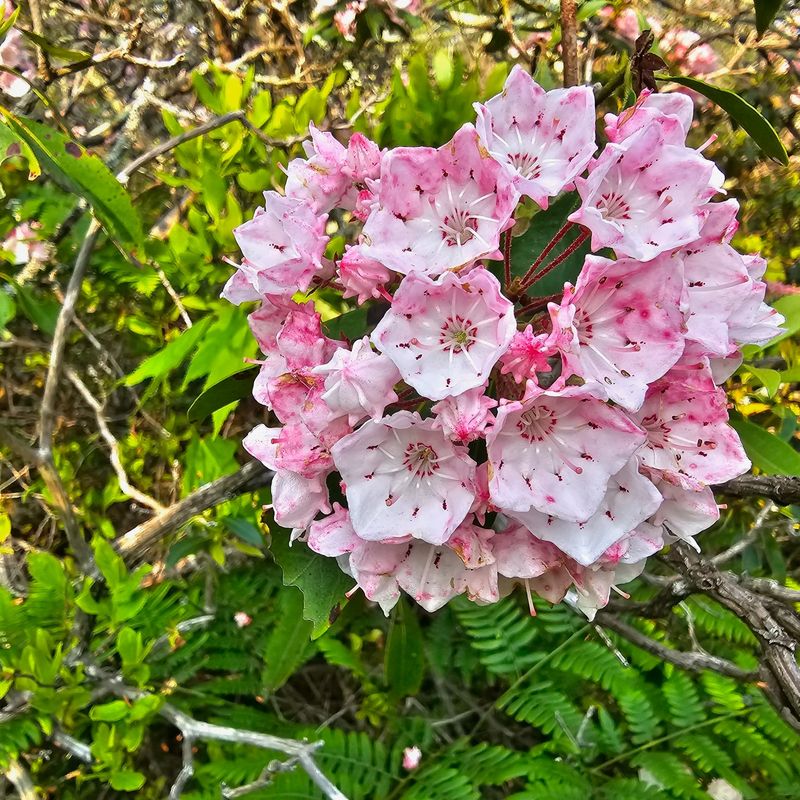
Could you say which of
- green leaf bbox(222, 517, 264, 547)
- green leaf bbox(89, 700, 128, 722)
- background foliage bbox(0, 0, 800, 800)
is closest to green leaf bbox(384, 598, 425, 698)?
A: background foliage bbox(0, 0, 800, 800)

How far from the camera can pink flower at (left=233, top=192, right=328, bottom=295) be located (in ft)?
2.67

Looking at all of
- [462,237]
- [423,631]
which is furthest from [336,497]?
[423,631]

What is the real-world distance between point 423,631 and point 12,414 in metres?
1.54

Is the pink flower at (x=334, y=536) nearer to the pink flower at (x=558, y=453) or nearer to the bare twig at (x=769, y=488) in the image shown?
the pink flower at (x=558, y=453)

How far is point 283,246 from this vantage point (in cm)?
84

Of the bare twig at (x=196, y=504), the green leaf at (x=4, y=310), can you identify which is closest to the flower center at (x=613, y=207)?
the bare twig at (x=196, y=504)

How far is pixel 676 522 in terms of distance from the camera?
822mm

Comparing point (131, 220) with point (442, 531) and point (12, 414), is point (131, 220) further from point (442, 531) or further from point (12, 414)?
point (12, 414)

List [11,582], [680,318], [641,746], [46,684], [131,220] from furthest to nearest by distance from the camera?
[11,582] < [641,746] < [46,684] < [131,220] < [680,318]

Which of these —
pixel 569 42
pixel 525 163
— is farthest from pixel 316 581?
pixel 569 42

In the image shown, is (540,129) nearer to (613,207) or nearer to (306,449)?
(613,207)

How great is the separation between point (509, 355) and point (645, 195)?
253 millimetres

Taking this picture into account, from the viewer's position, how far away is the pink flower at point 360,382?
2.34 feet

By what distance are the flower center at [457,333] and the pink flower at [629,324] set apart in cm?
11
